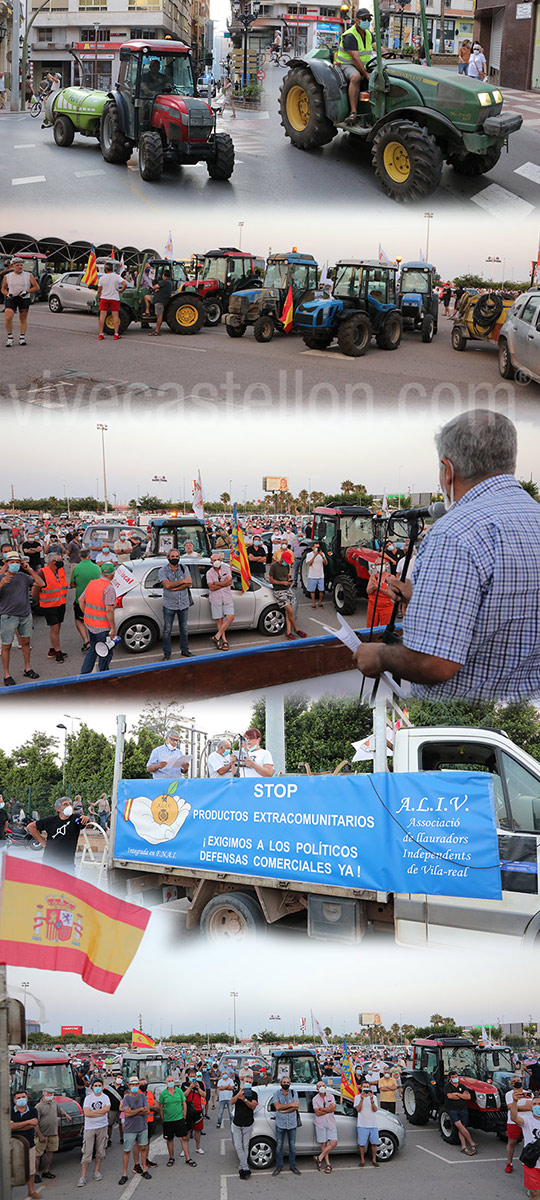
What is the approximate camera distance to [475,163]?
5285 mm

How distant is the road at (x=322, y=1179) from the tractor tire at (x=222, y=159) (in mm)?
5777

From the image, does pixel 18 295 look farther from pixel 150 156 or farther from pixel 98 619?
pixel 98 619

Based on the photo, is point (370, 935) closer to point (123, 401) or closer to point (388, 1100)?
point (123, 401)

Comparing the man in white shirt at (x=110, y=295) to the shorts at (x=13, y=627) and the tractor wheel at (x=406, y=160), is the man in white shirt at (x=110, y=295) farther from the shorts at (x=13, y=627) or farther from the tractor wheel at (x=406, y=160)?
the shorts at (x=13, y=627)

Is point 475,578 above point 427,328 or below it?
below

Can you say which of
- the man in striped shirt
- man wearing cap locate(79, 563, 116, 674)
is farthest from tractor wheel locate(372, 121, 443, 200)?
the man in striped shirt

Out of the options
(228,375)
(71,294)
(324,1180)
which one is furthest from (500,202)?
(324,1180)

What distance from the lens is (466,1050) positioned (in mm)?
9047

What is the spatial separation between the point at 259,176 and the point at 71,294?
1190 millimetres

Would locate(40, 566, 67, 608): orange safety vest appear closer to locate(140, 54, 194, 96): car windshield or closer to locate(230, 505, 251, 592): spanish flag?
locate(230, 505, 251, 592): spanish flag

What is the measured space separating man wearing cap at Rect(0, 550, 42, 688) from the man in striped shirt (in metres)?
4.25

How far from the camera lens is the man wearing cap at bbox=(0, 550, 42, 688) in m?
5.68

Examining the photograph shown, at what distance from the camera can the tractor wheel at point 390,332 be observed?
618 cm

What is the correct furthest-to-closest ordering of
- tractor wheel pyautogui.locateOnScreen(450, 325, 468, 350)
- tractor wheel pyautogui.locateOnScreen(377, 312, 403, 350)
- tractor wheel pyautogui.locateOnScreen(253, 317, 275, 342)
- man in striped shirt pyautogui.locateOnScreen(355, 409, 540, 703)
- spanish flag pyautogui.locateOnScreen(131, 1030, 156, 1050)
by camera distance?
spanish flag pyautogui.locateOnScreen(131, 1030, 156, 1050) → tractor wheel pyautogui.locateOnScreen(253, 317, 275, 342) → tractor wheel pyautogui.locateOnScreen(377, 312, 403, 350) → tractor wheel pyautogui.locateOnScreen(450, 325, 468, 350) → man in striped shirt pyautogui.locateOnScreen(355, 409, 540, 703)
